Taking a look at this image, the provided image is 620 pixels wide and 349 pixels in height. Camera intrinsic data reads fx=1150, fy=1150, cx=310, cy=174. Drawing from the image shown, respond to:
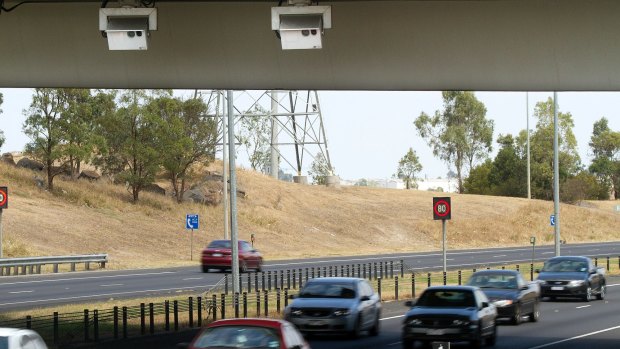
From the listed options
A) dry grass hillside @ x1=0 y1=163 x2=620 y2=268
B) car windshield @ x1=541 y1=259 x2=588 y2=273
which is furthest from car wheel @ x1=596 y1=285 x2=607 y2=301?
dry grass hillside @ x1=0 y1=163 x2=620 y2=268

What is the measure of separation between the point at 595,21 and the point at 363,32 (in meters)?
4.03

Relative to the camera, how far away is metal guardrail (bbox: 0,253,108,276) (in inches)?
2044

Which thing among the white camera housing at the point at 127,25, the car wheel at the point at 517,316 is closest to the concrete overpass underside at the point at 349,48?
the white camera housing at the point at 127,25

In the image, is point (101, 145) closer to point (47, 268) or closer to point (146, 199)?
point (146, 199)

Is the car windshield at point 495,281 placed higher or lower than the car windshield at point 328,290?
lower

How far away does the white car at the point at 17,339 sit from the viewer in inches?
530

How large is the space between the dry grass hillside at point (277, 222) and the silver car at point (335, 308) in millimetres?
33135

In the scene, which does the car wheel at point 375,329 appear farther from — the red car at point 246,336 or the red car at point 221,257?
the red car at point 221,257

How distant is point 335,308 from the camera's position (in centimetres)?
2692

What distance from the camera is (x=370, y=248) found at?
8950 centimetres

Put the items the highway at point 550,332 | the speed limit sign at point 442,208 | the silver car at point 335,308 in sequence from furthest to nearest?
the speed limit sign at point 442,208, the silver car at point 335,308, the highway at point 550,332

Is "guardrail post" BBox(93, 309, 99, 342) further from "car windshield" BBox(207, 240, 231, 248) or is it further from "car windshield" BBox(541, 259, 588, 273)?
"car windshield" BBox(207, 240, 231, 248)

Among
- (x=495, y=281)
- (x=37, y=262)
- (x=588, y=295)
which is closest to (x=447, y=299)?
(x=495, y=281)

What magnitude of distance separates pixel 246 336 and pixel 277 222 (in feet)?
252
